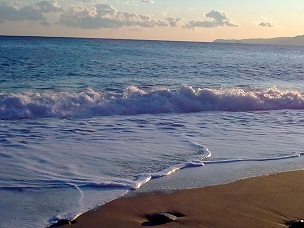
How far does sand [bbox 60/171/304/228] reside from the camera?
205 inches

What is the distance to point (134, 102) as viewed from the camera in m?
14.8

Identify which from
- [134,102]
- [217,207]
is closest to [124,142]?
[217,207]

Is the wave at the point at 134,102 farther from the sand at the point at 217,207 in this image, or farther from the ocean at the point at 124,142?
the sand at the point at 217,207

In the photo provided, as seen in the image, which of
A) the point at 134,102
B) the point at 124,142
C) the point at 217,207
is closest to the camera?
the point at 217,207

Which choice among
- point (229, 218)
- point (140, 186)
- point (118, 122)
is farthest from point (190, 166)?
point (118, 122)

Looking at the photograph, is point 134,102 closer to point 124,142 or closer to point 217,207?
point 124,142

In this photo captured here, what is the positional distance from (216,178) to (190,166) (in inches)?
25.4

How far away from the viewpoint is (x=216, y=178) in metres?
6.93

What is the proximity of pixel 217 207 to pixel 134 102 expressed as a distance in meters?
9.31

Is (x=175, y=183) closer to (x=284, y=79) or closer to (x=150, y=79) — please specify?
(x=150, y=79)

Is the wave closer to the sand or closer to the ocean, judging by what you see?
the ocean

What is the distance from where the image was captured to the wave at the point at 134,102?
13.3 metres

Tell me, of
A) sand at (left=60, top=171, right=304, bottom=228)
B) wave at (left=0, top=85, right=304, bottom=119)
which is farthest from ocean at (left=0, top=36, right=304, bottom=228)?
sand at (left=60, top=171, right=304, bottom=228)

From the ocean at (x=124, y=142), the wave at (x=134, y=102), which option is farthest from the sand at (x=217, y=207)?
the wave at (x=134, y=102)
